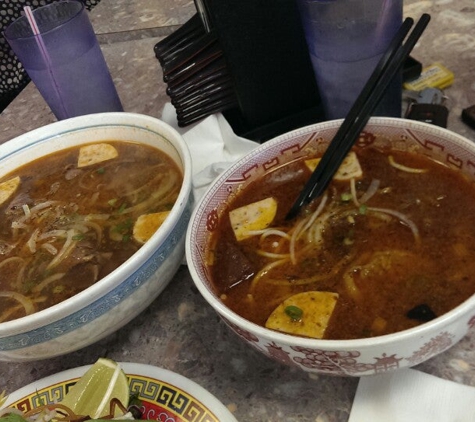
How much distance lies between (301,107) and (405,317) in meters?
0.81

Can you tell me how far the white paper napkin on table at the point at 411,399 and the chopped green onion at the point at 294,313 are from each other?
166 mm

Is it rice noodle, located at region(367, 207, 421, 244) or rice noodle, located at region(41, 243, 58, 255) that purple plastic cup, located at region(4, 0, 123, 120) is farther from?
rice noodle, located at region(367, 207, 421, 244)

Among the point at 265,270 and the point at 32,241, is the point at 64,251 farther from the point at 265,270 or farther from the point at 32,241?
the point at 265,270

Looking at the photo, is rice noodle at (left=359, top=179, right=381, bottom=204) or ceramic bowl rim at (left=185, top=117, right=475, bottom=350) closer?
ceramic bowl rim at (left=185, top=117, right=475, bottom=350)

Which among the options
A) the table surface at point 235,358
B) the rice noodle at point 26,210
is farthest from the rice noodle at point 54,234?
the table surface at point 235,358

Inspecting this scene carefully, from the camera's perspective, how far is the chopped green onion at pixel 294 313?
906 mm

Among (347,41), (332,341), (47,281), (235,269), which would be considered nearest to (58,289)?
(47,281)

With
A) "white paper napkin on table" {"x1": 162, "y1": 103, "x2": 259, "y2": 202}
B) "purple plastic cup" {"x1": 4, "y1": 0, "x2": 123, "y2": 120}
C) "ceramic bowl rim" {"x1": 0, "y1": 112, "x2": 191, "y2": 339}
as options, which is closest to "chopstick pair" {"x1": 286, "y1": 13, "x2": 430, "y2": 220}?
"ceramic bowl rim" {"x1": 0, "y1": 112, "x2": 191, "y2": 339}

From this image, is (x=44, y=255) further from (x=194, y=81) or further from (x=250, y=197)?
(x=194, y=81)

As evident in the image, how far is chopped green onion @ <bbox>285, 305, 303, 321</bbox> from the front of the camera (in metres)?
0.91

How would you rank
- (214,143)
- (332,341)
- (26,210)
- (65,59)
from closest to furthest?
(332,341), (26,210), (214,143), (65,59)

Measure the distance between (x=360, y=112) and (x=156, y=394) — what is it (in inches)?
27.2

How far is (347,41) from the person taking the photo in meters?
1.27

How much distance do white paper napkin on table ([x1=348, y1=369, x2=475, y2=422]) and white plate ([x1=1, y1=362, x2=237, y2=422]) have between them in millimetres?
236
